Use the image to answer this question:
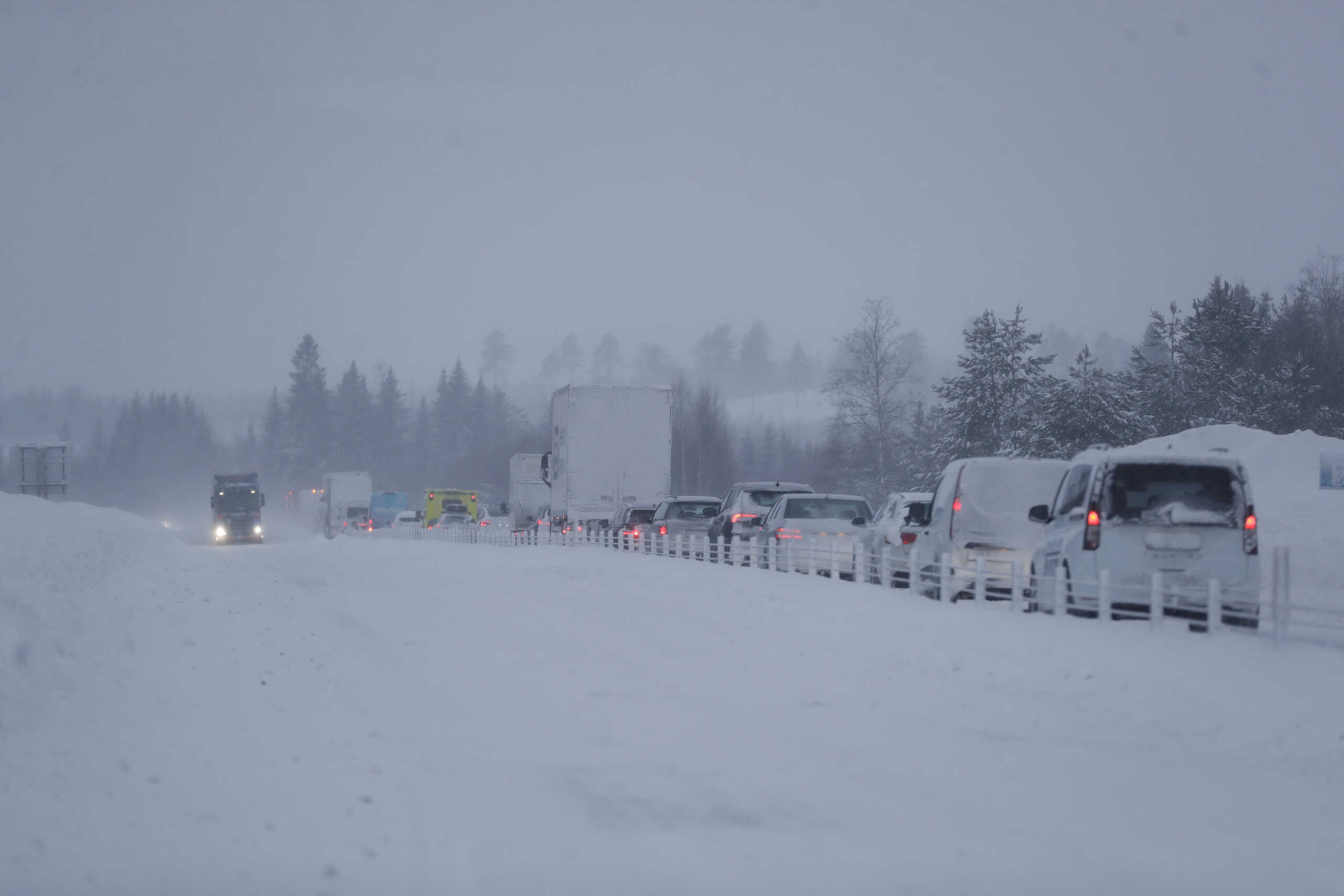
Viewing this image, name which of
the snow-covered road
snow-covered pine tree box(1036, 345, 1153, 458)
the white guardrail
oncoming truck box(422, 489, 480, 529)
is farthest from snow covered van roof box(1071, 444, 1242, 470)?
oncoming truck box(422, 489, 480, 529)

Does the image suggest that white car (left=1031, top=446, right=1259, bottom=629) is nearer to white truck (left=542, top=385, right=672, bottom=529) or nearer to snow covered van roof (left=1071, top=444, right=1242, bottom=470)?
snow covered van roof (left=1071, top=444, right=1242, bottom=470)

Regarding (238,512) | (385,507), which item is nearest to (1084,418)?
(385,507)

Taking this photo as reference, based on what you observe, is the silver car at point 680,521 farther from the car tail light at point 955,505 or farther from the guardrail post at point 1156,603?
the guardrail post at point 1156,603

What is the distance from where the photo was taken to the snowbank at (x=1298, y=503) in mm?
27203

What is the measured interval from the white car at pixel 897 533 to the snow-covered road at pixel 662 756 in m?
3.53

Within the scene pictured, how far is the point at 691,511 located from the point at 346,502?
43186 mm

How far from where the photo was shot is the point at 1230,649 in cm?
1123

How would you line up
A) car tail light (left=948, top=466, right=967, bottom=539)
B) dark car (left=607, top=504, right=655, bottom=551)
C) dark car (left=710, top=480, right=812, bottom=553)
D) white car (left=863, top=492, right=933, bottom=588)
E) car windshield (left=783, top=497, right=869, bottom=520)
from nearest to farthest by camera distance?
1. car tail light (left=948, top=466, right=967, bottom=539)
2. white car (left=863, top=492, right=933, bottom=588)
3. car windshield (left=783, top=497, right=869, bottom=520)
4. dark car (left=710, top=480, right=812, bottom=553)
5. dark car (left=607, top=504, right=655, bottom=551)

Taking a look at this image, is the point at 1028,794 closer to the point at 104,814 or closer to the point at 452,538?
the point at 104,814

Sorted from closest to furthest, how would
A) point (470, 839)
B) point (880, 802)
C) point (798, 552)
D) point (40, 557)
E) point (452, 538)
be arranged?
point (470, 839) → point (880, 802) → point (40, 557) → point (798, 552) → point (452, 538)

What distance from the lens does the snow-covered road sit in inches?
253

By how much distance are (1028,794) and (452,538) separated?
5072cm

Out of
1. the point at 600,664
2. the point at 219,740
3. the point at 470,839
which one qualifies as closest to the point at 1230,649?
the point at 600,664

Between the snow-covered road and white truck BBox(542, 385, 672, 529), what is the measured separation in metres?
21.0
